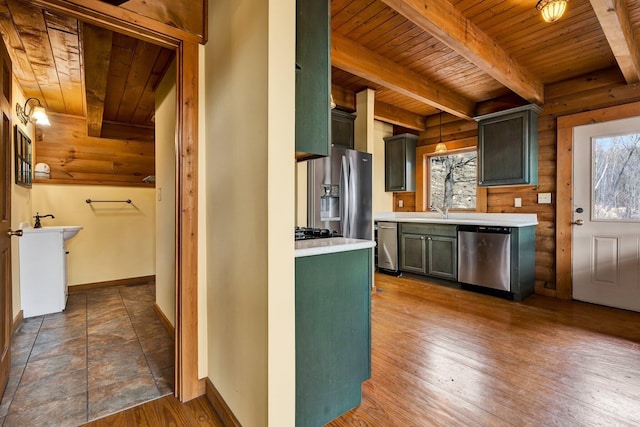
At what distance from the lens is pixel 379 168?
517cm

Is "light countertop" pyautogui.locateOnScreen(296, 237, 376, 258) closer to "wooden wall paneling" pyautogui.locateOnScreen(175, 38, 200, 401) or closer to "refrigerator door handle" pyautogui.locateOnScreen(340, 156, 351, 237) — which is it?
"wooden wall paneling" pyautogui.locateOnScreen(175, 38, 200, 401)

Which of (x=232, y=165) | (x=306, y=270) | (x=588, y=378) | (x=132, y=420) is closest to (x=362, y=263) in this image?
(x=306, y=270)

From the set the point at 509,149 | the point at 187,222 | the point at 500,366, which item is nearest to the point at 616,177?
the point at 509,149

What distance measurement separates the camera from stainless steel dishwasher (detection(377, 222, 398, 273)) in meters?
4.55

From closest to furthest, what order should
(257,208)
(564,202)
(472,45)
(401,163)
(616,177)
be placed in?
1. (257,208)
2. (472,45)
3. (616,177)
4. (564,202)
5. (401,163)

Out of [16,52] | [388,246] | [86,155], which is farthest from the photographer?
[388,246]

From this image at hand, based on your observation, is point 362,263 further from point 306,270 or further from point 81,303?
point 81,303

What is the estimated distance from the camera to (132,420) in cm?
154

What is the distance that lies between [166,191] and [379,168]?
3.52 meters

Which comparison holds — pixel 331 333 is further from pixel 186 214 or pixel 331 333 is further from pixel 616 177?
pixel 616 177

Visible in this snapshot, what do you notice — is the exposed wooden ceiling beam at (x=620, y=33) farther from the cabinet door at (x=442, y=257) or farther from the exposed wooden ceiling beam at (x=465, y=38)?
the cabinet door at (x=442, y=257)

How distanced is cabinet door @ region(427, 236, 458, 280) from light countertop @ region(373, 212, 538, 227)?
255 mm

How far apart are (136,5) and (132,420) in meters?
2.14

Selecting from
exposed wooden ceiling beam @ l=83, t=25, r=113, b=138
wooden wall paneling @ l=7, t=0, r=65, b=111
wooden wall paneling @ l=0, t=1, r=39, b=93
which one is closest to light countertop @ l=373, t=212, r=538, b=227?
exposed wooden ceiling beam @ l=83, t=25, r=113, b=138
